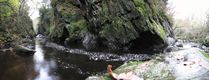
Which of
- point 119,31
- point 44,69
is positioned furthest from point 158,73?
point 119,31

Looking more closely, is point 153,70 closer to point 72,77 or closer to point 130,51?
point 72,77

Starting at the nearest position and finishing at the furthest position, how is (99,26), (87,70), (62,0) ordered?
(87,70)
(99,26)
(62,0)

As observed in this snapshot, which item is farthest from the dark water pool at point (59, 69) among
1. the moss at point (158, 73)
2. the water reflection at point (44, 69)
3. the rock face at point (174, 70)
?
the moss at point (158, 73)

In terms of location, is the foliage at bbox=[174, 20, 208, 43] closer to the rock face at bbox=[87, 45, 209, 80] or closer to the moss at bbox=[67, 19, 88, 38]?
the moss at bbox=[67, 19, 88, 38]

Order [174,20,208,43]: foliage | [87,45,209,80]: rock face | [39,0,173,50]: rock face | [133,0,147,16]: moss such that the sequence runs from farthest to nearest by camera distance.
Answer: [174,20,208,43]: foliage
[133,0,147,16]: moss
[39,0,173,50]: rock face
[87,45,209,80]: rock face

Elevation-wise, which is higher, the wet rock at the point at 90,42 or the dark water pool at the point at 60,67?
the wet rock at the point at 90,42

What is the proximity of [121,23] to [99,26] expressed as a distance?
7.72ft

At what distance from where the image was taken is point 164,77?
28.7 ft

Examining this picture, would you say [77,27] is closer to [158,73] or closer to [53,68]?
[53,68]

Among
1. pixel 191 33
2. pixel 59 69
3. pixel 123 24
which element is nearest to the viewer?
pixel 59 69

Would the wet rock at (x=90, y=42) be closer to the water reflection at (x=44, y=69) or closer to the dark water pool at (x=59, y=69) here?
the dark water pool at (x=59, y=69)

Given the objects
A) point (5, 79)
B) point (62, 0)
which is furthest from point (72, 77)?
point (62, 0)

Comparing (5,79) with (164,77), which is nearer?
(164,77)

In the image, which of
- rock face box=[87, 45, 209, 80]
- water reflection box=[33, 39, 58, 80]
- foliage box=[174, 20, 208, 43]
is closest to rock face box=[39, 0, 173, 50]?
water reflection box=[33, 39, 58, 80]
